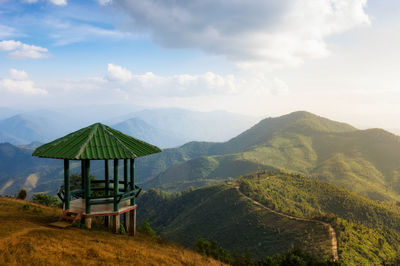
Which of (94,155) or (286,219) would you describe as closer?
(94,155)

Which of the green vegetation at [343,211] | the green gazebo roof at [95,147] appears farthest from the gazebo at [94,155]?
the green vegetation at [343,211]

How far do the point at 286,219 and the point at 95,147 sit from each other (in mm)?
59323

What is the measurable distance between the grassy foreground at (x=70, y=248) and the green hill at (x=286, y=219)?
4085 cm

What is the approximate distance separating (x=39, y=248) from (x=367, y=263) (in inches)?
2067

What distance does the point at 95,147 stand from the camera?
635 inches

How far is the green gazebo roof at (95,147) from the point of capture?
1539 centimetres

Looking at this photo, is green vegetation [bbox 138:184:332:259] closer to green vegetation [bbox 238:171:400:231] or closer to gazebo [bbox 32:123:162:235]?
green vegetation [bbox 238:171:400:231]

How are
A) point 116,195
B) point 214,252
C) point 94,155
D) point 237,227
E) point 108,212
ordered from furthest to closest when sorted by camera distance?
point 237,227
point 214,252
point 116,195
point 108,212
point 94,155

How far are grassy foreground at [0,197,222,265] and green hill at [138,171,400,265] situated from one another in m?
40.9

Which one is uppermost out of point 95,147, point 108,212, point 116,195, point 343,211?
point 95,147

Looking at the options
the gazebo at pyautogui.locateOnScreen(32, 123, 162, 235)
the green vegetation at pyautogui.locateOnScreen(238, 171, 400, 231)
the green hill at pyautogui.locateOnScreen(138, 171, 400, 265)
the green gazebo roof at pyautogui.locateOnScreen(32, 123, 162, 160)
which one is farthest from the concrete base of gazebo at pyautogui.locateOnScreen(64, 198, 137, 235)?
the green vegetation at pyautogui.locateOnScreen(238, 171, 400, 231)

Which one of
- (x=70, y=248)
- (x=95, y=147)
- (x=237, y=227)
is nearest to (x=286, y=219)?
(x=237, y=227)

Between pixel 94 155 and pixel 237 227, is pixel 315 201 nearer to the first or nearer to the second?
pixel 237 227

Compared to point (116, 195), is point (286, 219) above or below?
below
